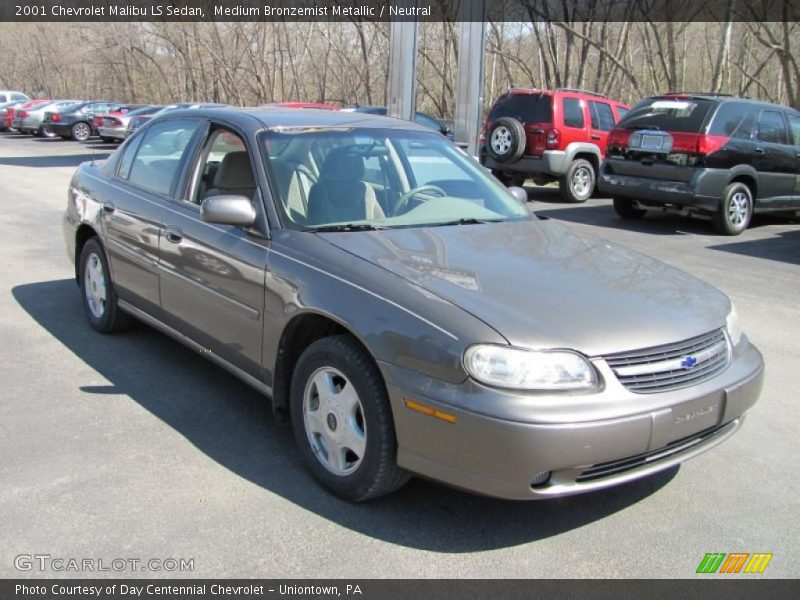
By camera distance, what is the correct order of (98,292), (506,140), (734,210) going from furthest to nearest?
(506,140)
(734,210)
(98,292)

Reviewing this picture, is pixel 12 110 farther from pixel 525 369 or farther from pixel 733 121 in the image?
pixel 525 369

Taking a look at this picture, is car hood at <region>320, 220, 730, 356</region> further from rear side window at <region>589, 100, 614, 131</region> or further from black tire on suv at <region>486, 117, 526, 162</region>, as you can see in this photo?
rear side window at <region>589, 100, 614, 131</region>

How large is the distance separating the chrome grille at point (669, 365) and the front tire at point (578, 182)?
11.4m

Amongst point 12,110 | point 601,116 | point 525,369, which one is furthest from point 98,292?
point 12,110

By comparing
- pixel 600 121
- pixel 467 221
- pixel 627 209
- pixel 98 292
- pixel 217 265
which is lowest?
pixel 627 209

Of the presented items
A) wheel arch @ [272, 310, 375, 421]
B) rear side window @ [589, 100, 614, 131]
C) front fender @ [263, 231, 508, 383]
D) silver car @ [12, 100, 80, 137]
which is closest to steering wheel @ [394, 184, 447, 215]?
front fender @ [263, 231, 508, 383]

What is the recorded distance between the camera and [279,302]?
3588 millimetres

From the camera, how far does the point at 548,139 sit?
13969 mm

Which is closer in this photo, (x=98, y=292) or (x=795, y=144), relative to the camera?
(x=98, y=292)

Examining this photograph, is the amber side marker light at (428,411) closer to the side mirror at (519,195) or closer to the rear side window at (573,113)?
the side mirror at (519,195)

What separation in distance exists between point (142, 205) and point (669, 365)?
329 cm

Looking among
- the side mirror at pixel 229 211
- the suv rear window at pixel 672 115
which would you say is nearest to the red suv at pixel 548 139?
the suv rear window at pixel 672 115

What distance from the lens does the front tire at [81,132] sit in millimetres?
31469
